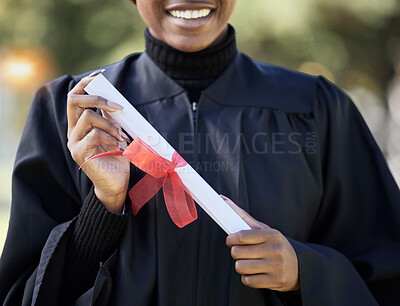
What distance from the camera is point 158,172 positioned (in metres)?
1.44

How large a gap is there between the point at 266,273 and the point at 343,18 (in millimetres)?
5560

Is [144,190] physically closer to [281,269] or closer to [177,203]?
[177,203]

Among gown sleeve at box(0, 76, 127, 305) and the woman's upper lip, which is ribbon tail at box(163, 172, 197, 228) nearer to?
gown sleeve at box(0, 76, 127, 305)

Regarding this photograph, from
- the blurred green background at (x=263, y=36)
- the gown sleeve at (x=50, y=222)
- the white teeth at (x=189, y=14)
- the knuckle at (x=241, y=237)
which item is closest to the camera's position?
the knuckle at (x=241, y=237)

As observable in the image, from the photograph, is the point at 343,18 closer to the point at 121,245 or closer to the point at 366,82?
the point at 366,82

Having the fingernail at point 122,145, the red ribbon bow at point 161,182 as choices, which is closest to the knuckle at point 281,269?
the red ribbon bow at point 161,182

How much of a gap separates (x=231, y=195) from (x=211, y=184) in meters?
0.07

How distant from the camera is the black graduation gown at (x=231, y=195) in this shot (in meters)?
1.52

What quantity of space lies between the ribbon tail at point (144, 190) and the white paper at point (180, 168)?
85 mm

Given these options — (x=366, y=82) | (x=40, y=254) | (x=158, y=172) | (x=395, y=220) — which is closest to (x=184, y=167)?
(x=158, y=172)

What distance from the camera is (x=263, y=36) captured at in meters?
6.45

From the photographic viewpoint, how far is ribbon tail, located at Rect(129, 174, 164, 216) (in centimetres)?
148

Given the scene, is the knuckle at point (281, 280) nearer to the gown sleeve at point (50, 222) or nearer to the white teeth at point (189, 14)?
the gown sleeve at point (50, 222)

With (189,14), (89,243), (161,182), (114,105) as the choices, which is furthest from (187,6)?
(89,243)
